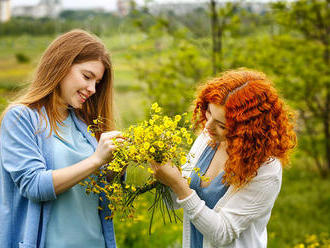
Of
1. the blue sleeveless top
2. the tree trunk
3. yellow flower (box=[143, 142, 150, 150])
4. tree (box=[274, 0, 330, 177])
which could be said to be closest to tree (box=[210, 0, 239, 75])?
the tree trunk

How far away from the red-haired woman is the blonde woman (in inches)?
17.1

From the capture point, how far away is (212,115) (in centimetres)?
199

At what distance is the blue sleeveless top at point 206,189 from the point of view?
80.7 inches

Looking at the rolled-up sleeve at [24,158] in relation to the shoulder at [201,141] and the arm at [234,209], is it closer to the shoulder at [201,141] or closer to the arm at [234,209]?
the arm at [234,209]

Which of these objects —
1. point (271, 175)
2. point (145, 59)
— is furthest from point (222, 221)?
point (145, 59)

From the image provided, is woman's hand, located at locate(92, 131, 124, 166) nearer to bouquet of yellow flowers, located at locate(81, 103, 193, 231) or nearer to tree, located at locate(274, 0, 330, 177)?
bouquet of yellow flowers, located at locate(81, 103, 193, 231)

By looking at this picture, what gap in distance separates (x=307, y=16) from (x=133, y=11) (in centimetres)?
290

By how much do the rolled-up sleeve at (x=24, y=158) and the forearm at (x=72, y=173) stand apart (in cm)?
3

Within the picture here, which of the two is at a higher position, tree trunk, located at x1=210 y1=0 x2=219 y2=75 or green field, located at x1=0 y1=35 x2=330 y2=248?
tree trunk, located at x1=210 y1=0 x2=219 y2=75

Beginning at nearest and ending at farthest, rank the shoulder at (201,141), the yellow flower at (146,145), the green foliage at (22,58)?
A: the yellow flower at (146,145), the shoulder at (201,141), the green foliage at (22,58)

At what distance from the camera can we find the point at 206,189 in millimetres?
2074

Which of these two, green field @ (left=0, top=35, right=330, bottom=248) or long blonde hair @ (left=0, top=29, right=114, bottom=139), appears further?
green field @ (left=0, top=35, right=330, bottom=248)

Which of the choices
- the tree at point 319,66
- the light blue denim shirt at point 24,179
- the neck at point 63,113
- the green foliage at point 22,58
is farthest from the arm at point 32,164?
the green foliage at point 22,58

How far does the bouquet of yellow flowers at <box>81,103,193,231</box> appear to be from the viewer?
1.75 metres
